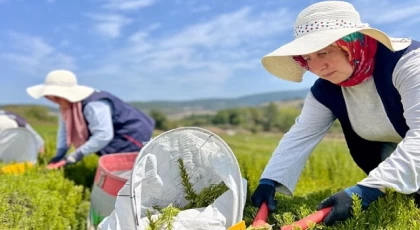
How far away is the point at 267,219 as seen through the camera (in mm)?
2055

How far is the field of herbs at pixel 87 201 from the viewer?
1899 mm

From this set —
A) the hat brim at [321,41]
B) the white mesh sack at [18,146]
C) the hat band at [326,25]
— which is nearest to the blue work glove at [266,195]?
the hat brim at [321,41]

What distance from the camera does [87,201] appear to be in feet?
12.9

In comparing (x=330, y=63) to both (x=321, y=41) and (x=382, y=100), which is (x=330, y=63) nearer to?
(x=321, y=41)

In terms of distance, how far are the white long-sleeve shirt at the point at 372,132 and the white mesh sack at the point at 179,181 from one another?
32 cm

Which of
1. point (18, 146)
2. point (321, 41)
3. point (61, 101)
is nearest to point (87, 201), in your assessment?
point (61, 101)

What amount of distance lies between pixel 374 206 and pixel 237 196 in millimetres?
525

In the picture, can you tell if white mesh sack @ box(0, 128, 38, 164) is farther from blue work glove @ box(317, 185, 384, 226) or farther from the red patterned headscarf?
blue work glove @ box(317, 185, 384, 226)

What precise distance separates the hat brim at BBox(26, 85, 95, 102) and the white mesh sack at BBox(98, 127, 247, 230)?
7.11ft

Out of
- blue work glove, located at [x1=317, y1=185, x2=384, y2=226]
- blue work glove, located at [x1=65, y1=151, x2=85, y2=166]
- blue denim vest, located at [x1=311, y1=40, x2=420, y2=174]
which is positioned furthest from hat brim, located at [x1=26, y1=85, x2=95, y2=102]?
blue work glove, located at [x1=317, y1=185, x2=384, y2=226]

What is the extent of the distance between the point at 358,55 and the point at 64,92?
2.73 m

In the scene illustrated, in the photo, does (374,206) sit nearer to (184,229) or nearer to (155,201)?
(184,229)

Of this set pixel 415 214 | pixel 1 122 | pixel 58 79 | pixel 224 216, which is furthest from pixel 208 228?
pixel 1 122

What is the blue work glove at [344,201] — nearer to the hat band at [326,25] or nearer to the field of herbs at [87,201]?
the field of herbs at [87,201]
